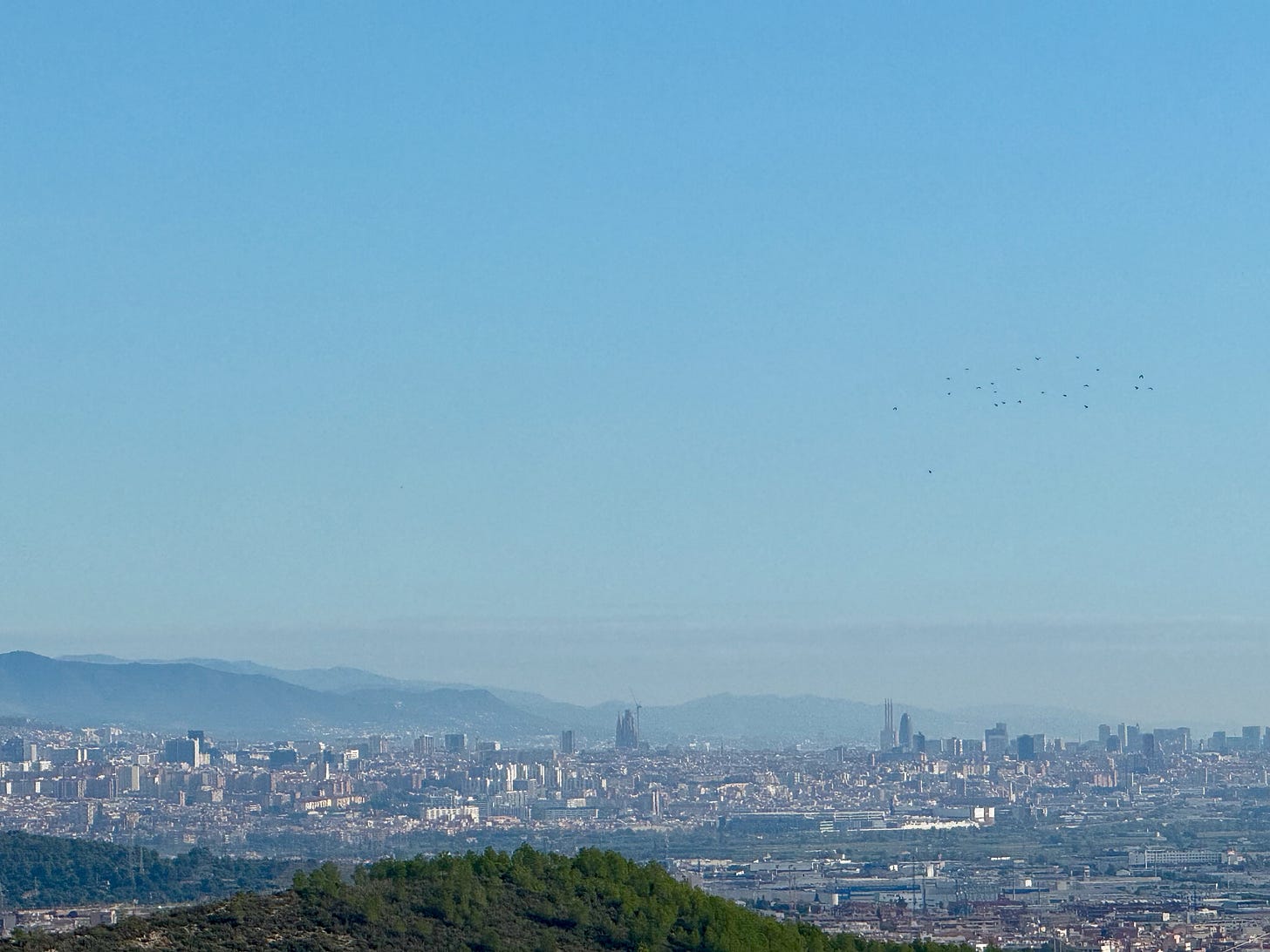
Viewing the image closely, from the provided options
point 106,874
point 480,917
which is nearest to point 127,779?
point 106,874

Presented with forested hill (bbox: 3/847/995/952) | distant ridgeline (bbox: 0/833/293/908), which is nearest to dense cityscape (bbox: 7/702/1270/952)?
distant ridgeline (bbox: 0/833/293/908)

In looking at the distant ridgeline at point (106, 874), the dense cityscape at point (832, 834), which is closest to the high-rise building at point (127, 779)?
the dense cityscape at point (832, 834)

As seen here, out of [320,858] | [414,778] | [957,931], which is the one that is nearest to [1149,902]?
[957,931]

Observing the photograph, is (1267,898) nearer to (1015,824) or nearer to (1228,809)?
(1015,824)

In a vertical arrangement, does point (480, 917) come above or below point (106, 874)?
above

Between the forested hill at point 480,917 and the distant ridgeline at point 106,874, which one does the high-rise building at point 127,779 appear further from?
the forested hill at point 480,917

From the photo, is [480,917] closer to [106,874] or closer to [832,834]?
[106,874]
